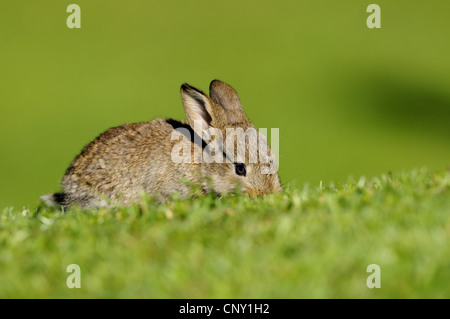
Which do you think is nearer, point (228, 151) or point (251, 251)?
point (251, 251)

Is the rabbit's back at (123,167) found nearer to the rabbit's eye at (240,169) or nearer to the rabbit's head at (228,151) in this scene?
the rabbit's head at (228,151)

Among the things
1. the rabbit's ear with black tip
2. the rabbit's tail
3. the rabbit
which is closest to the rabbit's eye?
the rabbit

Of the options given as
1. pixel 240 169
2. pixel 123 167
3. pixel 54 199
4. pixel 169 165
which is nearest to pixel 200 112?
pixel 169 165

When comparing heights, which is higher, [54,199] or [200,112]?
[200,112]

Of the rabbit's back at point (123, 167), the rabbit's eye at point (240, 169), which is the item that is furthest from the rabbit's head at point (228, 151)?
the rabbit's back at point (123, 167)

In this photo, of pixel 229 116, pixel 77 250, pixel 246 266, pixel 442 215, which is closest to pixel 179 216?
pixel 77 250

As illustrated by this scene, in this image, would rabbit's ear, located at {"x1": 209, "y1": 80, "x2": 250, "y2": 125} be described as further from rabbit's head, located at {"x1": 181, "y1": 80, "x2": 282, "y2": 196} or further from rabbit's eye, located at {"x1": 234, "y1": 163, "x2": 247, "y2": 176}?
rabbit's eye, located at {"x1": 234, "y1": 163, "x2": 247, "y2": 176}

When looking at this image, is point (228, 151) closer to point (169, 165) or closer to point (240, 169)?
point (240, 169)
